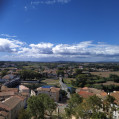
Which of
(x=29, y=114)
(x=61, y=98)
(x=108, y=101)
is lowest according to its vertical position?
(x=61, y=98)

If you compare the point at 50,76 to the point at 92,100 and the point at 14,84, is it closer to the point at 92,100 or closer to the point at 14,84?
the point at 14,84

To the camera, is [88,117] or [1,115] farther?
[88,117]

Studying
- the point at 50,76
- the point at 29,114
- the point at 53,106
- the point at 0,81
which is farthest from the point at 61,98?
the point at 50,76

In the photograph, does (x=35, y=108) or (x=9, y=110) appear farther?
(x=9, y=110)

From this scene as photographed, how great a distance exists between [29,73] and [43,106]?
49.9 metres

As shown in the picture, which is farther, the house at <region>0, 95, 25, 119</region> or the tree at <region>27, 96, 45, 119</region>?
the tree at <region>27, 96, 45, 119</region>

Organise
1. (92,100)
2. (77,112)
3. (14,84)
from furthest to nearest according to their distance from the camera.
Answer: (14,84) → (92,100) → (77,112)

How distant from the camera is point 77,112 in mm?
19906

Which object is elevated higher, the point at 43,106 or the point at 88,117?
the point at 43,106

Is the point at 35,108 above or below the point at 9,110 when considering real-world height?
above

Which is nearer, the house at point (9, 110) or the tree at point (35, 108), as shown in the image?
the house at point (9, 110)

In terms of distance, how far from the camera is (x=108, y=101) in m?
21.7

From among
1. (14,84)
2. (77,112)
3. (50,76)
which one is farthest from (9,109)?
(50,76)

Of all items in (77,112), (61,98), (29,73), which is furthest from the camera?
(29,73)
